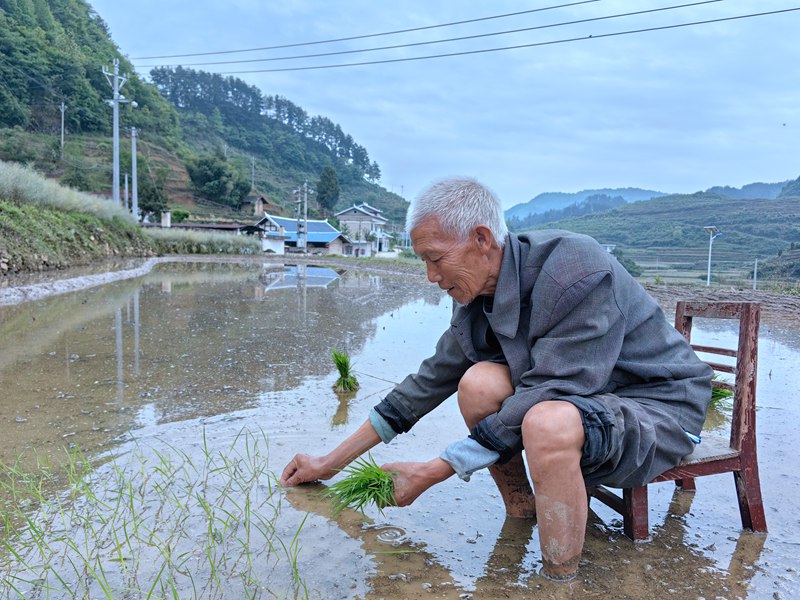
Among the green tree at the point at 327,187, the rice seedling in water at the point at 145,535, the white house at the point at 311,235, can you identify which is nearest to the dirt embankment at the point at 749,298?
the rice seedling in water at the point at 145,535

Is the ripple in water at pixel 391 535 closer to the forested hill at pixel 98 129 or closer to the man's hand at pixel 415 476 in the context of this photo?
the man's hand at pixel 415 476

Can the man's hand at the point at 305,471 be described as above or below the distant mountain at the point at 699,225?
below

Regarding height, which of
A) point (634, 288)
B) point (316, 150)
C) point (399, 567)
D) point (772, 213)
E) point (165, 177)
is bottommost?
point (399, 567)

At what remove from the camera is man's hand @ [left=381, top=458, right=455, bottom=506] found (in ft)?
5.18

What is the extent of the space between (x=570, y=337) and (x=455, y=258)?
0.40 meters

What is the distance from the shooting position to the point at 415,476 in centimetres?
162

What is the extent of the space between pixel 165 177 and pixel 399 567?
60.3 m

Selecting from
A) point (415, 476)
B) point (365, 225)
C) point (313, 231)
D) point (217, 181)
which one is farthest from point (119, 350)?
point (365, 225)

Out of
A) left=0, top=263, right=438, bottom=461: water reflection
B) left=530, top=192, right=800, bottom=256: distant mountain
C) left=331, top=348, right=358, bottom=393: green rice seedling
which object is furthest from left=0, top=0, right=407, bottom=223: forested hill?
left=331, top=348, right=358, bottom=393: green rice seedling

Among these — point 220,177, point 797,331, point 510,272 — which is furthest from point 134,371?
point 220,177

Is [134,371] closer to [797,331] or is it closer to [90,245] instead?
[797,331]

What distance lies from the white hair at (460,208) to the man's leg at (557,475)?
20.8 inches

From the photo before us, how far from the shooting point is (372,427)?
1.98m

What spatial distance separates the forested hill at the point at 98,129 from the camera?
48.7 meters
